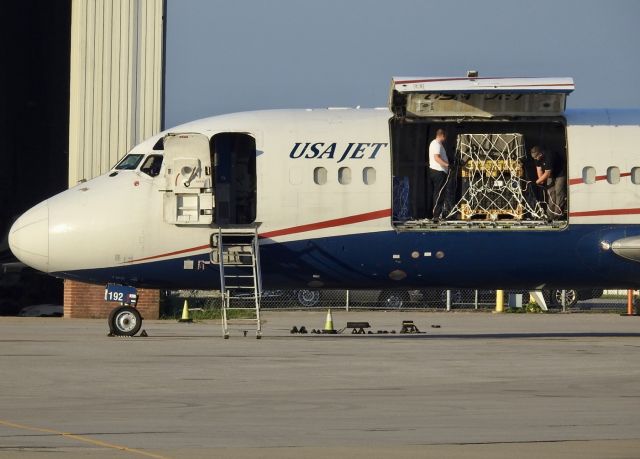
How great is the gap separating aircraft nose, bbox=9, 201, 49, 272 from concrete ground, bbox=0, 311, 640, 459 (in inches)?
62.1

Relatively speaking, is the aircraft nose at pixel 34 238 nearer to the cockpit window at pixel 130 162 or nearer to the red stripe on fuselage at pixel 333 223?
the cockpit window at pixel 130 162

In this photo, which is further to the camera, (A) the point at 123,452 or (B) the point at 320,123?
(B) the point at 320,123

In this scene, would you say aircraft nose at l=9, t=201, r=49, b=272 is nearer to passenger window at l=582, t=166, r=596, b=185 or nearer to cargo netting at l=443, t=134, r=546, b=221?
cargo netting at l=443, t=134, r=546, b=221

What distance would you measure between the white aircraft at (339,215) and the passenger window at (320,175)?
2cm

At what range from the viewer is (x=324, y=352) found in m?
21.3

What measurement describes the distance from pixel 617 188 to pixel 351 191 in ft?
17.0

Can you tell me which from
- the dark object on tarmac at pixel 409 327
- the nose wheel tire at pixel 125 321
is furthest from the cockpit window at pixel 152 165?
the dark object on tarmac at pixel 409 327

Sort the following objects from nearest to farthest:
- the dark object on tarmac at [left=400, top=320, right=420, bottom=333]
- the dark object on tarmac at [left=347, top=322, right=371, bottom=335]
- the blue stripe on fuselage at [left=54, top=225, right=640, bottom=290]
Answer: the blue stripe on fuselage at [left=54, top=225, right=640, bottom=290] < the dark object on tarmac at [left=347, top=322, right=371, bottom=335] < the dark object on tarmac at [left=400, top=320, right=420, bottom=333]

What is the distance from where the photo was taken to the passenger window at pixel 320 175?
24.5 metres

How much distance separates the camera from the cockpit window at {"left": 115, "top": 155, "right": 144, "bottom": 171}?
25016 millimetres

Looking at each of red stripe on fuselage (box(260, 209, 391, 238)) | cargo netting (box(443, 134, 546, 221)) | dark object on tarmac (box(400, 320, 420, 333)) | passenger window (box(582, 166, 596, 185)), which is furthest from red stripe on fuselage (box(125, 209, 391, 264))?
dark object on tarmac (box(400, 320, 420, 333))

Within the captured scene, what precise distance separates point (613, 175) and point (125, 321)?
10.0m

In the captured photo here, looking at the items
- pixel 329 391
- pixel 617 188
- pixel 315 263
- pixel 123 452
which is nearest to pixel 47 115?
pixel 315 263

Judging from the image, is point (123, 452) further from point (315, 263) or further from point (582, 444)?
point (315, 263)
